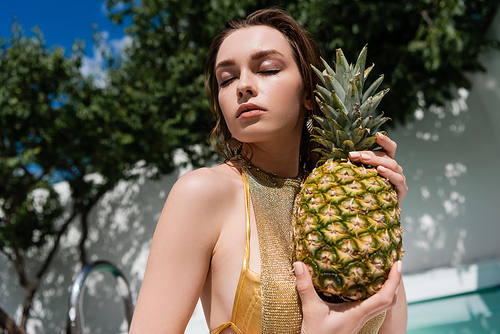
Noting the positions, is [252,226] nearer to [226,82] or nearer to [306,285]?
[306,285]

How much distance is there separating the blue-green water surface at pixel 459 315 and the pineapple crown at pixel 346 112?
5759mm

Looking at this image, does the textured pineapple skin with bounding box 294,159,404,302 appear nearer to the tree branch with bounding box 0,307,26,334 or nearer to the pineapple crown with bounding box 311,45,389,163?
the pineapple crown with bounding box 311,45,389,163

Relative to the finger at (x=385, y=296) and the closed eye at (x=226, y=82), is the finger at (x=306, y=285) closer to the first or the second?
the finger at (x=385, y=296)

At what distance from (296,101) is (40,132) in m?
6.67

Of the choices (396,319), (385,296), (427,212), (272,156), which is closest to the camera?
(385,296)

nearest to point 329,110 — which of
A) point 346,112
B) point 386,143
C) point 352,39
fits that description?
point 346,112

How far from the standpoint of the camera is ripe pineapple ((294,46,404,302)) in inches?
44.3

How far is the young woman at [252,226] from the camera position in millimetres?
1199

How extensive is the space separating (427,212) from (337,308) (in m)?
7.26

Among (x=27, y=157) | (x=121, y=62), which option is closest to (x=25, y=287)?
(x=27, y=157)

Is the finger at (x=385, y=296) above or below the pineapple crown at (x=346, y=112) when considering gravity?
below

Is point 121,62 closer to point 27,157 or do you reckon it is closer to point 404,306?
point 27,157

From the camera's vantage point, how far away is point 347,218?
1168 millimetres

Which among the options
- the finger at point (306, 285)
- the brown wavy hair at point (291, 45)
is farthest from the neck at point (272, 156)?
the finger at point (306, 285)
